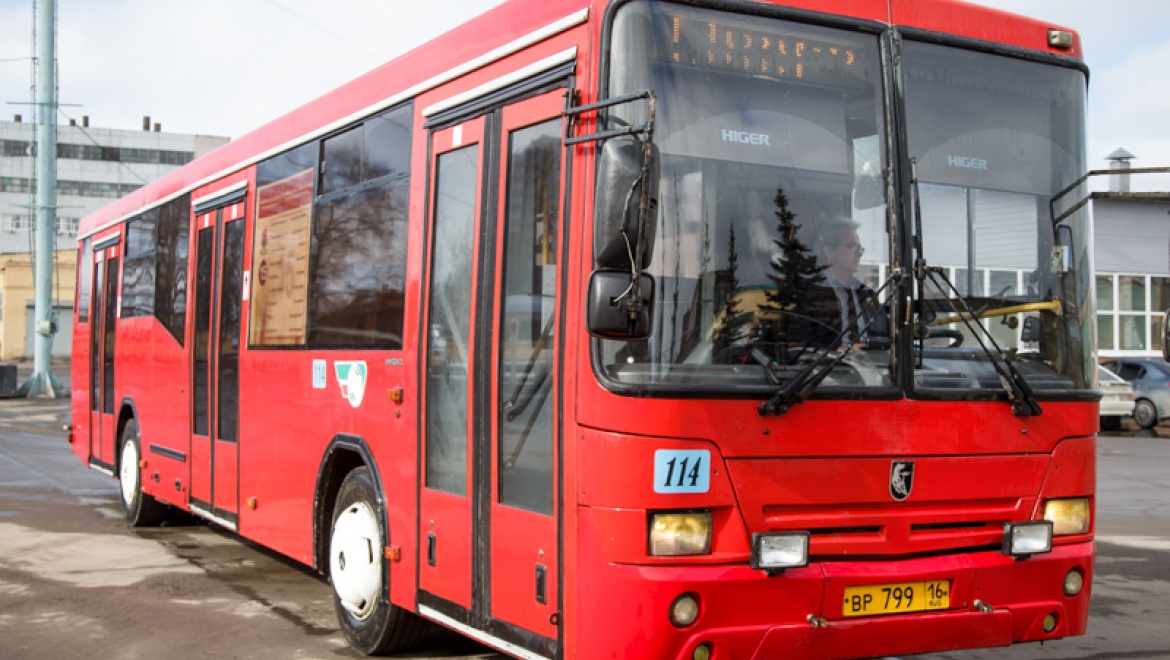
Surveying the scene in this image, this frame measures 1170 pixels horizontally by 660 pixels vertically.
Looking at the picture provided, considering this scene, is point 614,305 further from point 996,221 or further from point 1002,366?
point 996,221

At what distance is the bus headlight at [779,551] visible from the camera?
5.00 metres

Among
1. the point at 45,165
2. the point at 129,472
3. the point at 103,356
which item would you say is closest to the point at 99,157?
the point at 45,165

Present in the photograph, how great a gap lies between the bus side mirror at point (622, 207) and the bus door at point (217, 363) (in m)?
5.44

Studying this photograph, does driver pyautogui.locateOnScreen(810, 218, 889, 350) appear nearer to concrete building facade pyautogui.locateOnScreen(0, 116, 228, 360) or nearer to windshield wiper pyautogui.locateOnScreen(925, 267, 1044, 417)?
windshield wiper pyautogui.locateOnScreen(925, 267, 1044, 417)

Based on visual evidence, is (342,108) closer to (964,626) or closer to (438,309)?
(438,309)

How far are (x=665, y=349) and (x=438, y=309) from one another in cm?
183

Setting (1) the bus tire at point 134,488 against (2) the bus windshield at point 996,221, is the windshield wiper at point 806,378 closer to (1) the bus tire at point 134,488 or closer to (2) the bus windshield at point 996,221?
(2) the bus windshield at point 996,221

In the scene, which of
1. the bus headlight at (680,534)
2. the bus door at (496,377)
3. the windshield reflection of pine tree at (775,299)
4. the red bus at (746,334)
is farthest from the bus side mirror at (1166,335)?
the bus door at (496,377)

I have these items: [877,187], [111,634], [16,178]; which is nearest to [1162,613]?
[877,187]

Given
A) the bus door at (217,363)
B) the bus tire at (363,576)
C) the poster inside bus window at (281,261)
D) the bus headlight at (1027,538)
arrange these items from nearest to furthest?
the bus headlight at (1027,538)
the bus tire at (363,576)
the poster inside bus window at (281,261)
the bus door at (217,363)

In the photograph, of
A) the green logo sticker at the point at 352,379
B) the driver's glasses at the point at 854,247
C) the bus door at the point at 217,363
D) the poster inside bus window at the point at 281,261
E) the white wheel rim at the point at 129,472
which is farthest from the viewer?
the white wheel rim at the point at 129,472

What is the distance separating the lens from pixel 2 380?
34.0 meters

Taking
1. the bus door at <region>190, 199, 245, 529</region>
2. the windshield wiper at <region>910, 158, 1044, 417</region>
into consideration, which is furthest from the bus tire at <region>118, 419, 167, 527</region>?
the windshield wiper at <region>910, 158, 1044, 417</region>

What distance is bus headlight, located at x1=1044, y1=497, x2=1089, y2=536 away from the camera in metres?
5.70
